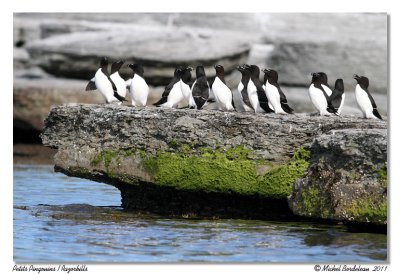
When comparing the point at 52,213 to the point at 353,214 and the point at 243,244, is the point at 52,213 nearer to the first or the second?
the point at 243,244

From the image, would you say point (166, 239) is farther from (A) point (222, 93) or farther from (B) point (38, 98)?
(B) point (38, 98)

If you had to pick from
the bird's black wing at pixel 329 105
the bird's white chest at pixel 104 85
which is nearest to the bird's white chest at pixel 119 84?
the bird's white chest at pixel 104 85

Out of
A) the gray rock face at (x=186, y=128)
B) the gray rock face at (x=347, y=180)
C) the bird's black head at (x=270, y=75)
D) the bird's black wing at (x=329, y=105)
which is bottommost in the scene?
the gray rock face at (x=347, y=180)

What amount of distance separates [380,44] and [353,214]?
13760 millimetres

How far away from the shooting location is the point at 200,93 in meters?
15.5

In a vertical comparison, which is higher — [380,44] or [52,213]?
[380,44]

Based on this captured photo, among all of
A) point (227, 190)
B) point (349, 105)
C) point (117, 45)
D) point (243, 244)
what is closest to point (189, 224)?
point (227, 190)

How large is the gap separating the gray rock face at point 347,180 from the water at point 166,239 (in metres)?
0.32

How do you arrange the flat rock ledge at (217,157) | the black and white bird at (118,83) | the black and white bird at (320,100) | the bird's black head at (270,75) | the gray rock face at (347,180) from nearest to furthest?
the gray rock face at (347,180)
the flat rock ledge at (217,157)
the black and white bird at (320,100)
the bird's black head at (270,75)
the black and white bird at (118,83)

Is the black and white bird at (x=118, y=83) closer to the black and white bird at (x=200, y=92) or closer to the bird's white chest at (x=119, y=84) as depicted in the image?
the bird's white chest at (x=119, y=84)

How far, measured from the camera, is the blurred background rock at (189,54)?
25719 millimetres

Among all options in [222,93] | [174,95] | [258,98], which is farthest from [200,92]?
[174,95]

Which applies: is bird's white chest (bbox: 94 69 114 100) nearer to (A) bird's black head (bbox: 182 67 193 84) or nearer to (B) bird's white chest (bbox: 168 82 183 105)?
(B) bird's white chest (bbox: 168 82 183 105)

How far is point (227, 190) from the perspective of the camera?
14.6 m
